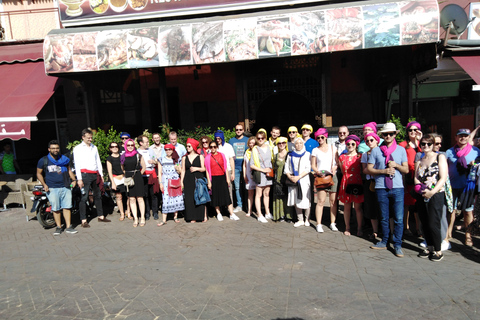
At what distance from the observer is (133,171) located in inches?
282

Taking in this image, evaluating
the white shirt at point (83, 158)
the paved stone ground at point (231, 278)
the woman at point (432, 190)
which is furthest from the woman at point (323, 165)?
the white shirt at point (83, 158)

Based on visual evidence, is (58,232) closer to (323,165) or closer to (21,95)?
(21,95)

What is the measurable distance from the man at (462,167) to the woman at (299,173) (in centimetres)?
236

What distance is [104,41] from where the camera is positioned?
846cm

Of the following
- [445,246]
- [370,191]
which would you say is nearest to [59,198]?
[370,191]

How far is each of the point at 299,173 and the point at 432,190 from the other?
2328mm

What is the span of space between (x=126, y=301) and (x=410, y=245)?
433 cm

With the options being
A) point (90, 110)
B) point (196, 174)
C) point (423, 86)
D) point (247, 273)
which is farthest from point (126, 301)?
point (423, 86)

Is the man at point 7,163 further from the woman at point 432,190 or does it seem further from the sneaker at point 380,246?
the woman at point 432,190

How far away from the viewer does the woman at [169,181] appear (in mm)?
7238

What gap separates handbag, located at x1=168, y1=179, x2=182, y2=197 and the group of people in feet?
0.07

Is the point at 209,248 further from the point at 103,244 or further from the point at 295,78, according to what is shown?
the point at 295,78

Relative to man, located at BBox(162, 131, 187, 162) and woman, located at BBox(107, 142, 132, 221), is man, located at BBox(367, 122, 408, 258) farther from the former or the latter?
woman, located at BBox(107, 142, 132, 221)

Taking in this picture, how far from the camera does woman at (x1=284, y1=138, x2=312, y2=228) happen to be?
6.41m
